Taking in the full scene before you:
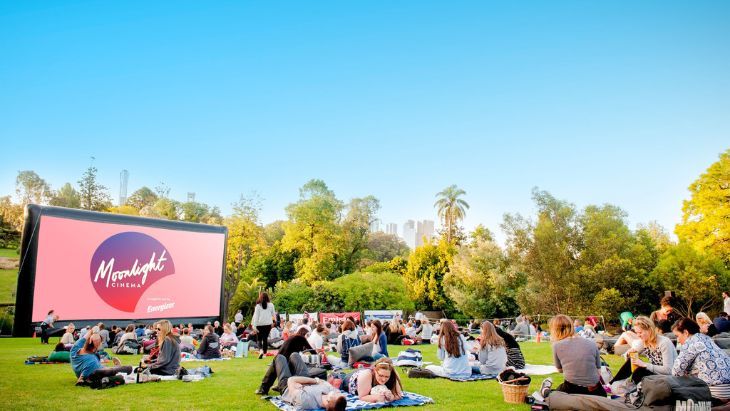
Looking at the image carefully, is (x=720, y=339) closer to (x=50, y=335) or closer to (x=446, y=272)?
(x=50, y=335)

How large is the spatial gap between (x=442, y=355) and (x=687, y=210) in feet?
76.7

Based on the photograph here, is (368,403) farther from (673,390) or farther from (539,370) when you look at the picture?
(539,370)

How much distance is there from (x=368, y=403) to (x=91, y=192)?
151ft

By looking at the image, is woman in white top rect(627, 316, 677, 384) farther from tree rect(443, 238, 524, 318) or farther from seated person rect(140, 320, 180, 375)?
tree rect(443, 238, 524, 318)

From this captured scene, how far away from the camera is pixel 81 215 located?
58.3 feet

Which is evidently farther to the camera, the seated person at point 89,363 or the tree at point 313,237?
the tree at point 313,237

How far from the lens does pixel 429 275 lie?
40.5 meters

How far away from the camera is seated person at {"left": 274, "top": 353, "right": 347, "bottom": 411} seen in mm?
5965

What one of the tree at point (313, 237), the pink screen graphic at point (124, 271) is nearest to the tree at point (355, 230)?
the tree at point (313, 237)

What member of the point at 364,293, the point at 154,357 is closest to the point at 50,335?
the point at 154,357

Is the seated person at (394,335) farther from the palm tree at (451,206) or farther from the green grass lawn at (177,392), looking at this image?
the palm tree at (451,206)

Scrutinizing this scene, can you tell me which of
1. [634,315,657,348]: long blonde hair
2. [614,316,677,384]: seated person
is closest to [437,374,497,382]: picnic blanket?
[614,316,677,384]: seated person

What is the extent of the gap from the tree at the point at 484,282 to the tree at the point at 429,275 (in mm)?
1746

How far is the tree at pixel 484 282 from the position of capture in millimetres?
34562
